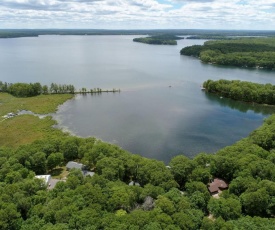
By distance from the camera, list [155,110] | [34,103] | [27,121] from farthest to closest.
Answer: [34,103] < [155,110] < [27,121]

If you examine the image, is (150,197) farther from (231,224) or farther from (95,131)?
(95,131)

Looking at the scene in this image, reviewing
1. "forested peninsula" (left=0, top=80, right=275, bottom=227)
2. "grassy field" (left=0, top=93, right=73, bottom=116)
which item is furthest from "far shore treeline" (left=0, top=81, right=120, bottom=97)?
"forested peninsula" (left=0, top=80, right=275, bottom=227)

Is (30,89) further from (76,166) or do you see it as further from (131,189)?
(131,189)

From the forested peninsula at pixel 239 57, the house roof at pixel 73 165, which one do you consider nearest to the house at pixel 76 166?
the house roof at pixel 73 165

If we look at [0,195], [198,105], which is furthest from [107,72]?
[0,195]

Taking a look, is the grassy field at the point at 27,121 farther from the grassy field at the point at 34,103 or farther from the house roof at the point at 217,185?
the house roof at the point at 217,185

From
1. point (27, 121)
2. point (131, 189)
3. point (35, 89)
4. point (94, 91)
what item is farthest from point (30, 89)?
point (131, 189)

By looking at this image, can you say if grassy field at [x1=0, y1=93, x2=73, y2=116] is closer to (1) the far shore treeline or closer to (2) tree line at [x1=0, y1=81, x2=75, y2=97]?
(2) tree line at [x1=0, y1=81, x2=75, y2=97]
